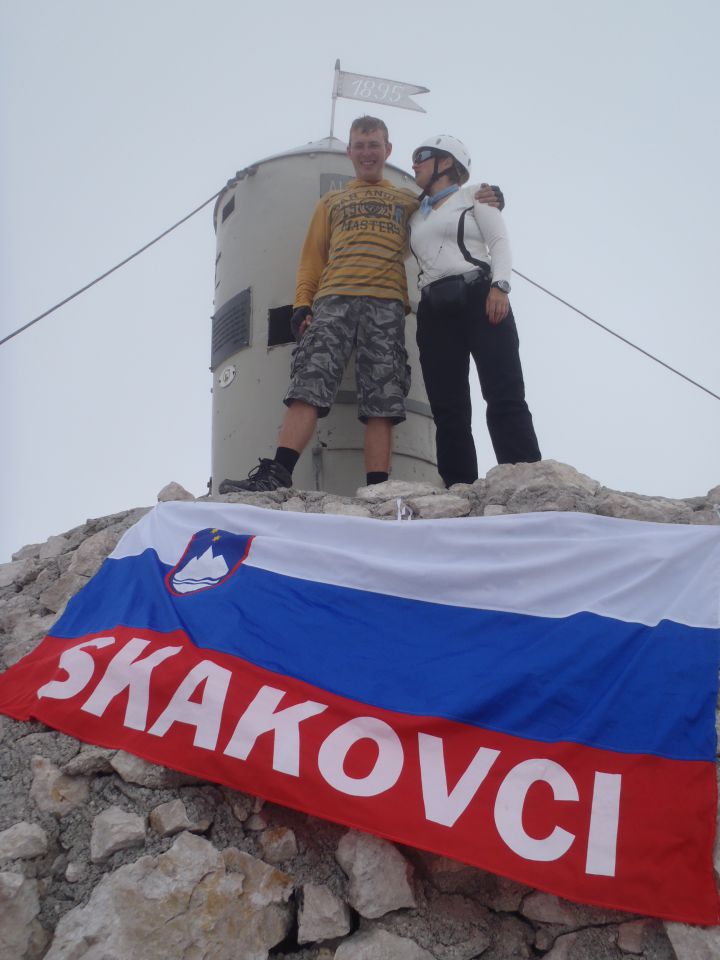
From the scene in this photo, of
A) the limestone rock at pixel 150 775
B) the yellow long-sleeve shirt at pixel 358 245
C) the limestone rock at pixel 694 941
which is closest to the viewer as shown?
the limestone rock at pixel 694 941

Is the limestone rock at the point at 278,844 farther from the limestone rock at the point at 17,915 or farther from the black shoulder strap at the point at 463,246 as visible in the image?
the black shoulder strap at the point at 463,246

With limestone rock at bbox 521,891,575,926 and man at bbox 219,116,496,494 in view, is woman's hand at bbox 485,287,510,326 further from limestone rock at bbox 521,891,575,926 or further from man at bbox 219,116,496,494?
limestone rock at bbox 521,891,575,926

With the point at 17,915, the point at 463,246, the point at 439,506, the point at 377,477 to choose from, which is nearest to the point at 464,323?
the point at 463,246

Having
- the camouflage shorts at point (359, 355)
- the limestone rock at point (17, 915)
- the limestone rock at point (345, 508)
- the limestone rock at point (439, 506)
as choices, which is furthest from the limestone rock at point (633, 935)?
the camouflage shorts at point (359, 355)

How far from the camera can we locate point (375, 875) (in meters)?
2.29

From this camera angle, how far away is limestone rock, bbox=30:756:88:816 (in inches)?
99.7

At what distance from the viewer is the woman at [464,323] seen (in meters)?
3.88

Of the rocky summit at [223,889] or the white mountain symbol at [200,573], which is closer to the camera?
the rocky summit at [223,889]

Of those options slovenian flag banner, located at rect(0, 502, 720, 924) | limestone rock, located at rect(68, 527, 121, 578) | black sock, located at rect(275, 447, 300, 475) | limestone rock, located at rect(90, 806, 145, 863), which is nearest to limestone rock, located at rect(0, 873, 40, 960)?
limestone rock, located at rect(90, 806, 145, 863)

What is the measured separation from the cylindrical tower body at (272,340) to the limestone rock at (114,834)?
2.25 metres

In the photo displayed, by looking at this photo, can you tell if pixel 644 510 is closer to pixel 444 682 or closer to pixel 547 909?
pixel 444 682

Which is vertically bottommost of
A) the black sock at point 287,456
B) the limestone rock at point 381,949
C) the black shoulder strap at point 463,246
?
the limestone rock at point 381,949

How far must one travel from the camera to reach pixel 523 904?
2.28 metres

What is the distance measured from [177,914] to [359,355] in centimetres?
263
